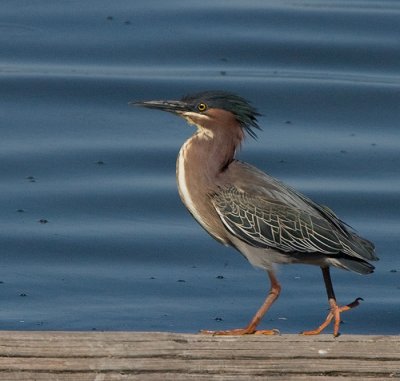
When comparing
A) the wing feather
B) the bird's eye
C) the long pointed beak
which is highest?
the bird's eye

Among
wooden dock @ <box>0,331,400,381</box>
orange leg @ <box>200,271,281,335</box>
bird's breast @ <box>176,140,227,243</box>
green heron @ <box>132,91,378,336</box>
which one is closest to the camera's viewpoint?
wooden dock @ <box>0,331,400,381</box>

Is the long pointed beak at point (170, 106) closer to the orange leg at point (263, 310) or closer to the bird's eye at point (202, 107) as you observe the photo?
the bird's eye at point (202, 107)

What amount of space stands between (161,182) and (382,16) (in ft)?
12.6

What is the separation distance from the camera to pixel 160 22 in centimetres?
1154

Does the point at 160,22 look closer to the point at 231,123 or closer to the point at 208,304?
the point at 208,304

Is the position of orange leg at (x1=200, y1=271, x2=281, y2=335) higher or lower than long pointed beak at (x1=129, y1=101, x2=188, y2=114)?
lower

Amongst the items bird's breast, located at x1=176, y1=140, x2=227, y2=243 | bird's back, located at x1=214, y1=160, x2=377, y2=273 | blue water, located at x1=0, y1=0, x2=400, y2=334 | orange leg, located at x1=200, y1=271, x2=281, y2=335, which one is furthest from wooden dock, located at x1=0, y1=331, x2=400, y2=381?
blue water, located at x1=0, y1=0, x2=400, y2=334

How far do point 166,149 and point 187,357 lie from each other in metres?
5.35

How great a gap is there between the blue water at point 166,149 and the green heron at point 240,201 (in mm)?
1523

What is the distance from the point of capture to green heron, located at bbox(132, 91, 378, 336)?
5.53 meters

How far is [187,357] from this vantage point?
13.2 ft

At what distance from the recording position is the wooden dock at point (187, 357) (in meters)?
3.97

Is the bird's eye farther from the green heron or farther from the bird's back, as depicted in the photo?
the bird's back

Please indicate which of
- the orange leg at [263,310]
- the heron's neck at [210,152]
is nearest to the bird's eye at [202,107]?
the heron's neck at [210,152]
